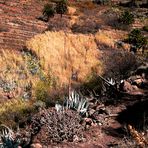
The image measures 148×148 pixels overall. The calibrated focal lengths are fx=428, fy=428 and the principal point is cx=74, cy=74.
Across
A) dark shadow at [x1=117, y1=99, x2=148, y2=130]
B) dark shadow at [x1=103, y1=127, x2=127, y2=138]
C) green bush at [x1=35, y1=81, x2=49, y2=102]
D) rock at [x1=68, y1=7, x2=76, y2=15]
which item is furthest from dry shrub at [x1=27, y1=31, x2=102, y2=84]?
rock at [x1=68, y1=7, x2=76, y2=15]

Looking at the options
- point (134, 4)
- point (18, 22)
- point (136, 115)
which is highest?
point (134, 4)

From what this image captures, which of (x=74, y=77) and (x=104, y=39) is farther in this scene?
(x=104, y=39)

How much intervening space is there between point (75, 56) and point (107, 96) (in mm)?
14836

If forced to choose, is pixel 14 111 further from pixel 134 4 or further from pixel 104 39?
pixel 134 4

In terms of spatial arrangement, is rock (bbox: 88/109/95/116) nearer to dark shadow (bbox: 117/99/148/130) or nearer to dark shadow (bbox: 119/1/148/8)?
dark shadow (bbox: 117/99/148/130)

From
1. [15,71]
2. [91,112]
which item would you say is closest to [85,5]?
[15,71]

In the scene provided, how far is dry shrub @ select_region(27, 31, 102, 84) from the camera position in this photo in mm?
24441

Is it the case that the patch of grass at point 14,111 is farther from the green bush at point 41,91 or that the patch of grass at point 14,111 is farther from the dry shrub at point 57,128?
the dry shrub at point 57,128

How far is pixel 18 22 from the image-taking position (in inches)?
1561

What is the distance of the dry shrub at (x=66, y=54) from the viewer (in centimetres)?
2444

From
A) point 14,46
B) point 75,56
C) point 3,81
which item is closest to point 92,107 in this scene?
point 3,81

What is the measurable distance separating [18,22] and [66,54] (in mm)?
13948

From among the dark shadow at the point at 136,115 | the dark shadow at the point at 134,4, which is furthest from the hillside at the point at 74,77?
the dark shadow at the point at 134,4

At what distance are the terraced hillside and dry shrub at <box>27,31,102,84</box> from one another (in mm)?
1844
